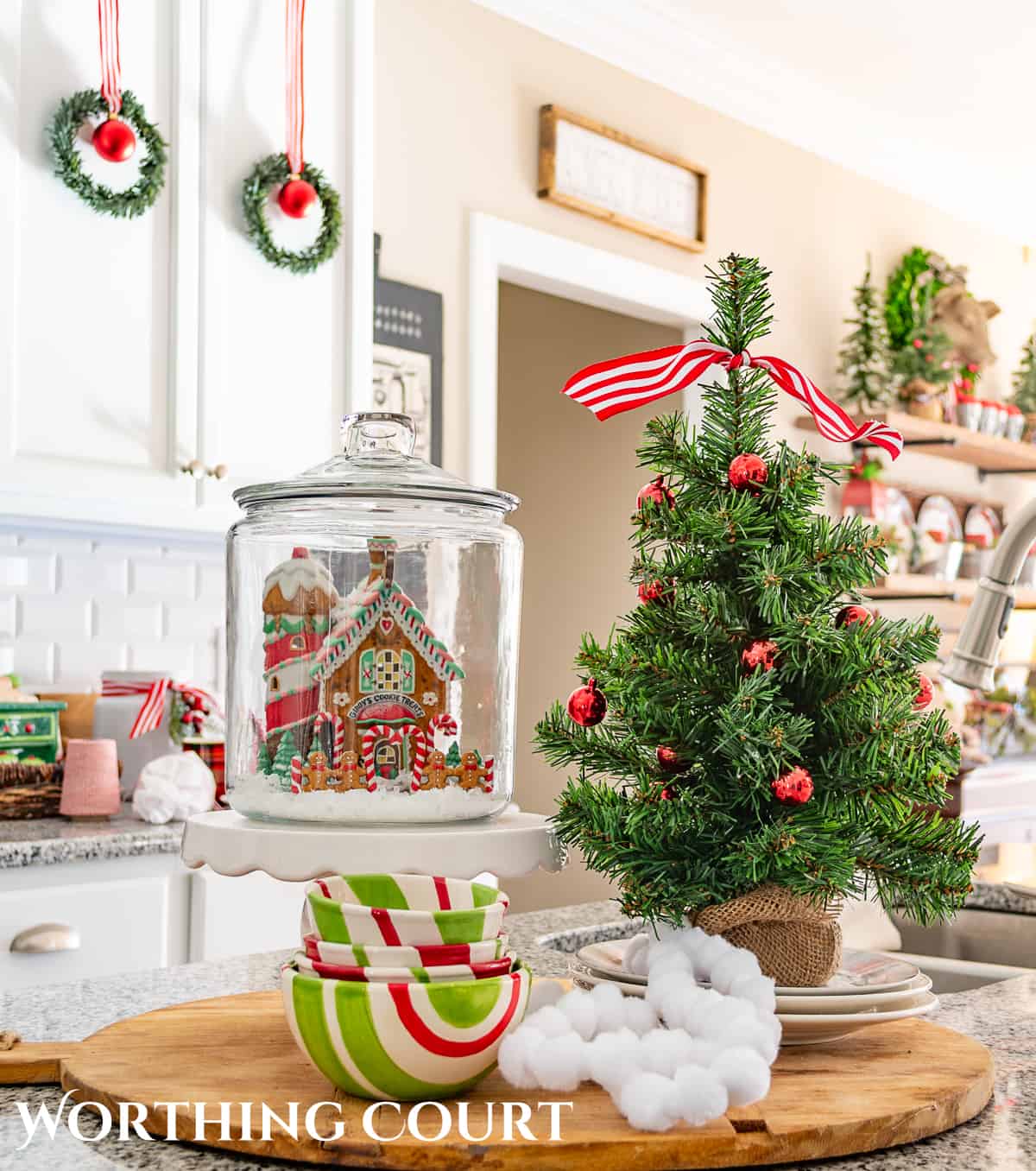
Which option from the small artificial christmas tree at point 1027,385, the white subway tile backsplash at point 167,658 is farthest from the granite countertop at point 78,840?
the small artificial christmas tree at point 1027,385

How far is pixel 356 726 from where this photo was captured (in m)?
0.88

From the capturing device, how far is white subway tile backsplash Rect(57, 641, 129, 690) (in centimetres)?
253

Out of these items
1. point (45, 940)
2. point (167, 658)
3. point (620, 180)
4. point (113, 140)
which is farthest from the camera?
point (620, 180)

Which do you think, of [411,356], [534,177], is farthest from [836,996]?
[534,177]

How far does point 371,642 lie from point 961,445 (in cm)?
388

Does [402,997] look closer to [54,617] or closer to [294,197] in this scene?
[294,197]

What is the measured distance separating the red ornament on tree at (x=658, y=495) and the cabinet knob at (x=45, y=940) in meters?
1.32

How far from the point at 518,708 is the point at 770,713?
3.48 metres

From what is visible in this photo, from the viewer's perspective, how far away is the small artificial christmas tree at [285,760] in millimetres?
887

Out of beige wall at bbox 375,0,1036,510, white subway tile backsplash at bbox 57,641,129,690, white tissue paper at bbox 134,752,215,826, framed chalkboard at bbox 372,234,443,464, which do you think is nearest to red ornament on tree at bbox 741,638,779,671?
white tissue paper at bbox 134,752,215,826

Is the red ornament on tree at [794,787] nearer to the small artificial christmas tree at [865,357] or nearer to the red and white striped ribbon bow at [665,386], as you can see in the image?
the red and white striped ribbon bow at [665,386]

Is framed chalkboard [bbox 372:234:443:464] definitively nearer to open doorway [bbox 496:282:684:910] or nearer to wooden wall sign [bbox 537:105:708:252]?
wooden wall sign [bbox 537:105:708:252]

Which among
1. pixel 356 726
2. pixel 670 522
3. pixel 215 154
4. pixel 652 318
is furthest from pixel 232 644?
pixel 652 318

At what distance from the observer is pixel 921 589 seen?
423 centimetres
